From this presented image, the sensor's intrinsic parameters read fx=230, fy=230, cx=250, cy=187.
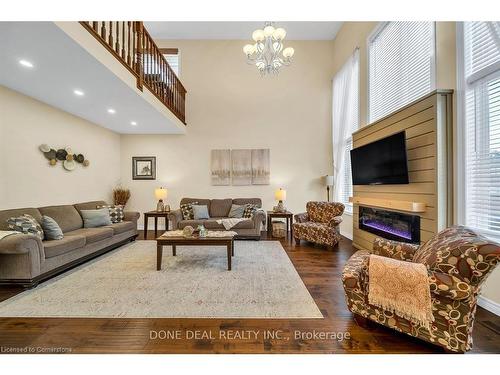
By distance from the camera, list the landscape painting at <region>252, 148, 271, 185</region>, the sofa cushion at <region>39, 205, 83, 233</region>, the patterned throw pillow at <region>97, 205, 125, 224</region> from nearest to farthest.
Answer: the sofa cushion at <region>39, 205, 83, 233</region> < the patterned throw pillow at <region>97, 205, 125, 224</region> < the landscape painting at <region>252, 148, 271, 185</region>

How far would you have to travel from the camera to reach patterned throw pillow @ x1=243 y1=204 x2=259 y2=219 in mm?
5121

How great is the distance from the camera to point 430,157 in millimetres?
2586

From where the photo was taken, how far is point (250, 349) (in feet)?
5.24

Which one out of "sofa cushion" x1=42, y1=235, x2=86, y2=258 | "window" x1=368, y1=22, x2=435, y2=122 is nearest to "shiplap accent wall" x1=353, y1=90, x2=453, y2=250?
"window" x1=368, y1=22, x2=435, y2=122

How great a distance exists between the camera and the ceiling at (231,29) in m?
5.56

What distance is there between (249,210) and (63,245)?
3.28 metres

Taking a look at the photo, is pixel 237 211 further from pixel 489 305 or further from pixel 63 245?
pixel 489 305

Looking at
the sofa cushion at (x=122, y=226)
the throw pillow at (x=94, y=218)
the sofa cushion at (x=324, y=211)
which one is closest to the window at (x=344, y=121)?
the sofa cushion at (x=324, y=211)

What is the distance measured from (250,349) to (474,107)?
302 cm

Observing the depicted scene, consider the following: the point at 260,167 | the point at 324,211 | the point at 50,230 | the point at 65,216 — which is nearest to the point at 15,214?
the point at 50,230

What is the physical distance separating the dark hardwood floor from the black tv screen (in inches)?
64.0

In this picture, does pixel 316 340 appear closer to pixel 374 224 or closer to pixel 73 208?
pixel 374 224

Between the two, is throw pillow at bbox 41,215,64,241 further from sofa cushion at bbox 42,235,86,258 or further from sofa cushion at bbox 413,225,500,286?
sofa cushion at bbox 413,225,500,286
